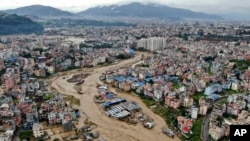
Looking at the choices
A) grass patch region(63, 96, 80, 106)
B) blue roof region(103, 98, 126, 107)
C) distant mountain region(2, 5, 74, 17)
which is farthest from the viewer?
distant mountain region(2, 5, 74, 17)

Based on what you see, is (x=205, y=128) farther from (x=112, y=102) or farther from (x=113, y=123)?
(x=112, y=102)

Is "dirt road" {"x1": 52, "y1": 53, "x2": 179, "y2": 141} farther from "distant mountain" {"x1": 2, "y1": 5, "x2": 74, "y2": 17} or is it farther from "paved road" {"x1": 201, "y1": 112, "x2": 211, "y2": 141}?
"distant mountain" {"x1": 2, "y1": 5, "x2": 74, "y2": 17}

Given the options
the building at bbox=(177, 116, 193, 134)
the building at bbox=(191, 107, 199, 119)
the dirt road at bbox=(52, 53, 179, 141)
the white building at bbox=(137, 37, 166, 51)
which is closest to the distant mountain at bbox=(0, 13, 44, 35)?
the white building at bbox=(137, 37, 166, 51)

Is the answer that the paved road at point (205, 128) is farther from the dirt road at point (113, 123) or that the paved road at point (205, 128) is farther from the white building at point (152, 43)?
the white building at point (152, 43)

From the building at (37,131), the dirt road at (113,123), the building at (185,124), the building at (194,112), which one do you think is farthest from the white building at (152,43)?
the building at (37,131)

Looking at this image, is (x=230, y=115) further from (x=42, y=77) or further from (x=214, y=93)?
(x=42, y=77)

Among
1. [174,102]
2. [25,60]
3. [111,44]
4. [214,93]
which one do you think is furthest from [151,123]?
[111,44]
